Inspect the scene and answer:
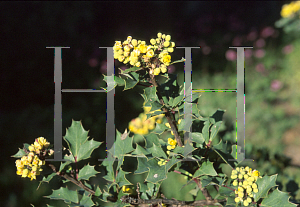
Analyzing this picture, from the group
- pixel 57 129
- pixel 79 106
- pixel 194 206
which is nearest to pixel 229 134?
pixel 194 206

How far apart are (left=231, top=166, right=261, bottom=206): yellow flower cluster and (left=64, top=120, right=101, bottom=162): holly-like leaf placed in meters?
0.34

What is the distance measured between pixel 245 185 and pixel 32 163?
47 cm

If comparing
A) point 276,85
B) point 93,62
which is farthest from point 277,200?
point 93,62

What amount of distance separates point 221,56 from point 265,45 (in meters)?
0.46

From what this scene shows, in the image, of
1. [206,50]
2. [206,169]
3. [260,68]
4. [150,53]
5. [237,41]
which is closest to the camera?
[150,53]

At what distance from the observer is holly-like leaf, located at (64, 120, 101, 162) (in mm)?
669

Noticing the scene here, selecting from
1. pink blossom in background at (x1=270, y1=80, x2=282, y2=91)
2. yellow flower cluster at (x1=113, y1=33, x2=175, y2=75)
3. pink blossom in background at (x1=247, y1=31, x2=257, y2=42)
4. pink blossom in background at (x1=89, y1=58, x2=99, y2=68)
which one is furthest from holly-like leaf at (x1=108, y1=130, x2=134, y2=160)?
pink blossom in background at (x1=247, y1=31, x2=257, y2=42)

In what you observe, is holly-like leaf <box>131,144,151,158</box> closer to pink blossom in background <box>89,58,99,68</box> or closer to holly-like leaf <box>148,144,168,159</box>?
holly-like leaf <box>148,144,168,159</box>

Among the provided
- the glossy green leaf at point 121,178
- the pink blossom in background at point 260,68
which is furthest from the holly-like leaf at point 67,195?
the pink blossom in background at point 260,68

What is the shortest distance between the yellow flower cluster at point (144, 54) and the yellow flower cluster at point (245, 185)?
0.31 meters

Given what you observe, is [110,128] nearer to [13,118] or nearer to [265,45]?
[13,118]

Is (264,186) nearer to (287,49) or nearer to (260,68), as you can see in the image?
(260,68)

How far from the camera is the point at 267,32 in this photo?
262 cm

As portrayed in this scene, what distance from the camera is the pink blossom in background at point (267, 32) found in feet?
8.57
